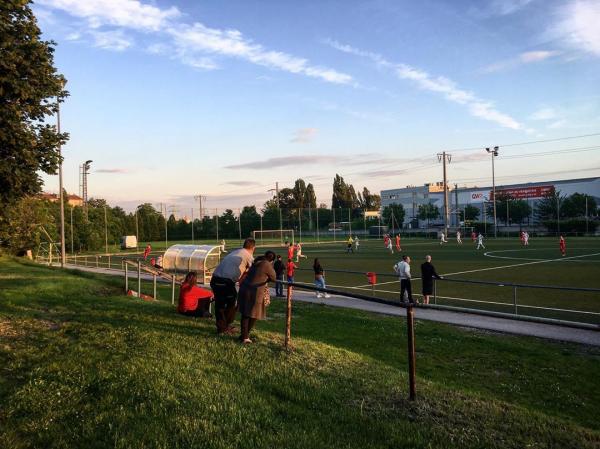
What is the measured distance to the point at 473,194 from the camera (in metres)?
126

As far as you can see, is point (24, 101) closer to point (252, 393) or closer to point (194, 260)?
point (252, 393)

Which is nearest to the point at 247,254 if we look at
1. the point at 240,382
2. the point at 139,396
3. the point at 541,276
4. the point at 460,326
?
the point at 240,382

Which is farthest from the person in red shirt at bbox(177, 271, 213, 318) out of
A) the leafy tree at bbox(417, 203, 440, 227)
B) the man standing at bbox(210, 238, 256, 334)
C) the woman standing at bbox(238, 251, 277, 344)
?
the leafy tree at bbox(417, 203, 440, 227)

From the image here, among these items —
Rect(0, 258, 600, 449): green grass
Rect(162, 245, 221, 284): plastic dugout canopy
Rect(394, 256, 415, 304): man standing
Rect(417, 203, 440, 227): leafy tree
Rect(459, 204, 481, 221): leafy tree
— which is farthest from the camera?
Rect(417, 203, 440, 227): leafy tree

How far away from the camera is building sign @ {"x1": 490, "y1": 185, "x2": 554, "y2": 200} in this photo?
10986 cm

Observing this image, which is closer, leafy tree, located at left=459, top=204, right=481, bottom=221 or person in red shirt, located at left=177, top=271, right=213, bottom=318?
person in red shirt, located at left=177, top=271, right=213, bottom=318

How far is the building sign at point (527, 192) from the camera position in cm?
10986

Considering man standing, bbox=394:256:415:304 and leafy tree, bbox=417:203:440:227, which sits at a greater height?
leafy tree, bbox=417:203:440:227

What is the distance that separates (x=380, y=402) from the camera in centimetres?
521

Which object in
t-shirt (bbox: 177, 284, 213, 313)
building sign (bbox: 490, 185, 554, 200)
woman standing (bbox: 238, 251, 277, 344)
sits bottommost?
t-shirt (bbox: 177, 284, 213, 313)

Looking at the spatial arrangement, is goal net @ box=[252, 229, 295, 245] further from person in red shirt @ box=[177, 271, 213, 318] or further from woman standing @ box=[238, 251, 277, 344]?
woman standing @ box=[238, 251, 277, 344]

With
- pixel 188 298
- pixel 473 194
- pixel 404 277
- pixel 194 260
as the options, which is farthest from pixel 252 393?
pixel 473 194

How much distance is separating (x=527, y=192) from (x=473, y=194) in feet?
45.4

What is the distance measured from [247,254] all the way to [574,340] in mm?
8239
